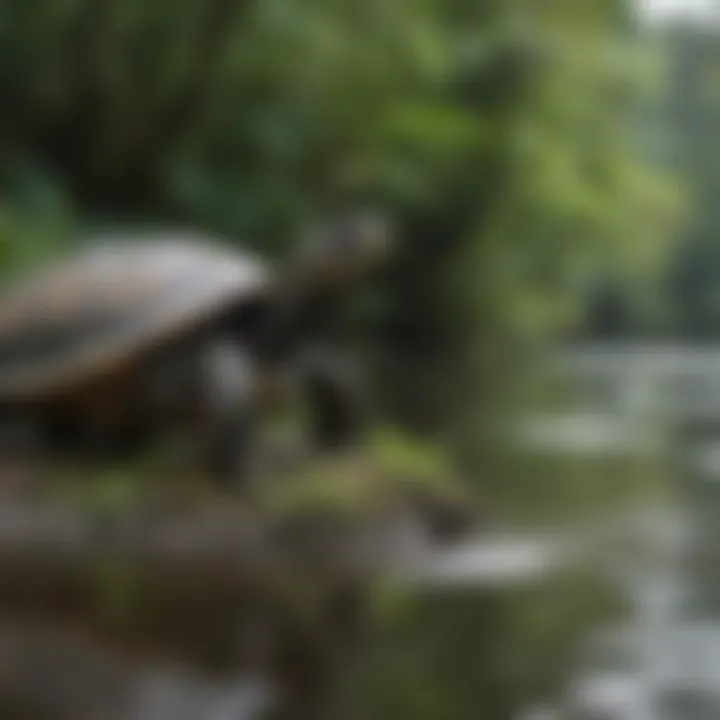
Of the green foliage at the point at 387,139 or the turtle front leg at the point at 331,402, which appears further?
the green foliage at the point at 387,139

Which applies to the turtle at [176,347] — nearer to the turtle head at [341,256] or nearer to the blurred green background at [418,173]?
the turtle head at [341,256]

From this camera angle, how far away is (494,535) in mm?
6324

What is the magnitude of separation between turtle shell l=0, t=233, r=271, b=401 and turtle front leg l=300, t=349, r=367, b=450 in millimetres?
441

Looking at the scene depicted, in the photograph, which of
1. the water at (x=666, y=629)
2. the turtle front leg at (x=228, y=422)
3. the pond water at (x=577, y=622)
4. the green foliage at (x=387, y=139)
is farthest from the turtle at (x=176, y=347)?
the green foliage at (x=387, y=139)

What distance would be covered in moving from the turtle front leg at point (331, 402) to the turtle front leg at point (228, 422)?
0.56m

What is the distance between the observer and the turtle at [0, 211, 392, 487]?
6406 millimetres

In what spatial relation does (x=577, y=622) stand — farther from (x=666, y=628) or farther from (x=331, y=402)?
(x=331, y=402)

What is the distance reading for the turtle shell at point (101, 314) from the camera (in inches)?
252

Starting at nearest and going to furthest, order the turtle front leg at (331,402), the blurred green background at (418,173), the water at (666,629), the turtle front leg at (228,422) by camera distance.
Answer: the water at (666,629) → the turtle front leg at (228,422) → the blurred green background at (418,173) → the turtle front leg at (331,402)

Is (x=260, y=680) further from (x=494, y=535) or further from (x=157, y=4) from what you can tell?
(x=157, y=4)

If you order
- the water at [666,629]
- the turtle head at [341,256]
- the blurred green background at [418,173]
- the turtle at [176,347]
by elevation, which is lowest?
the water at [666,629]

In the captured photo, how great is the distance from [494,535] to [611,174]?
1806 cm

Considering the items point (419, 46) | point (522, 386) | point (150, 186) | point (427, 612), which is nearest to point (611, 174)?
point (522, 386)

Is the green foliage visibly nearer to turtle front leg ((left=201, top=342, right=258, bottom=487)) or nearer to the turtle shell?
the turtle shell
